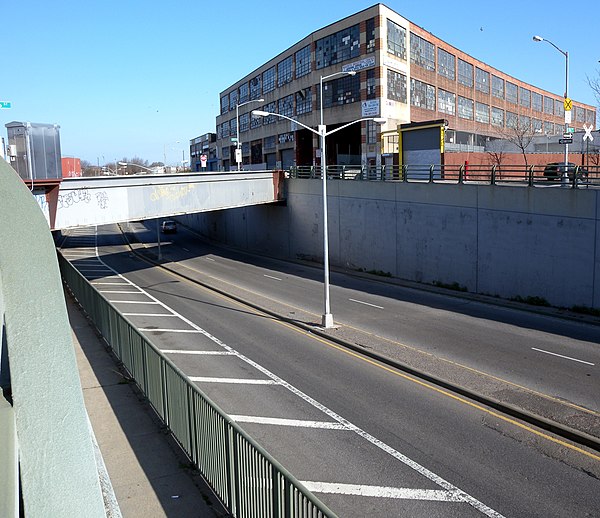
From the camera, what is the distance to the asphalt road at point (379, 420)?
918 cm

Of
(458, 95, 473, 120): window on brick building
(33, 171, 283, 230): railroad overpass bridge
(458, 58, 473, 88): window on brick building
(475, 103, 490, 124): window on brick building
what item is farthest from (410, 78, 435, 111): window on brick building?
(33, 171, 283, 230): railroad overpass bridge

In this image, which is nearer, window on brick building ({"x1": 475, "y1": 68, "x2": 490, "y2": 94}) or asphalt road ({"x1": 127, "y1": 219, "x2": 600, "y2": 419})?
asphalt road ({"x1": 127, "y1": 219, "x2": 600, "y2": 419})

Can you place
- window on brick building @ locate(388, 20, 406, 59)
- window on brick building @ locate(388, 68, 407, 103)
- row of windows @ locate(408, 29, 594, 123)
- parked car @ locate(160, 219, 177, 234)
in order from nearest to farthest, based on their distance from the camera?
window on brick building @ locate(388, 20, 406, 59) → window on brick building @ locate(388, 68, 407, 103) → row of windows @ locate(408, 29, 594, 123) → parked car @ locate(160, 219, 177, 234)

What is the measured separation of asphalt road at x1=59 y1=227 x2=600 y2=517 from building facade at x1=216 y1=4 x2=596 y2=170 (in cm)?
2509

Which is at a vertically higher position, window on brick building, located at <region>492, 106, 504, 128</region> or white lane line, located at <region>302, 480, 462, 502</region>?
window on brick building, located at <region>492, 106, 504, 128</region>

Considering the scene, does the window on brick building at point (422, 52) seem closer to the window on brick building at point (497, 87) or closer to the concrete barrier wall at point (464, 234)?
the window on brick building at point (497, 87)

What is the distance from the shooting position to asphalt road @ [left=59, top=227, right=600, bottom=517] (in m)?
9.18

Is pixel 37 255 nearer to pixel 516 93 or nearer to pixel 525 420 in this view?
pixel 525 420

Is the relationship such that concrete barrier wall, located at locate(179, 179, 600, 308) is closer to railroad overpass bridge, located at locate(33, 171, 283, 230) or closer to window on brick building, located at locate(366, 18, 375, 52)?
railroad overpass bridge, located at locate(33, 171, 283, 230)

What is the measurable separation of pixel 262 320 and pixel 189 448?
45.2ft

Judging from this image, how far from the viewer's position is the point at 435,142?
38938 millimetres

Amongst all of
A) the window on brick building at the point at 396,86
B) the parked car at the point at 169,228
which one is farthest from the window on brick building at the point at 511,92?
the parked car at the point at 169,228

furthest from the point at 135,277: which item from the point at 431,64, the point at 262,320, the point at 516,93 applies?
the point at 516,93

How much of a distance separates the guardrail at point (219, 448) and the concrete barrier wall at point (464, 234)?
1898cm
